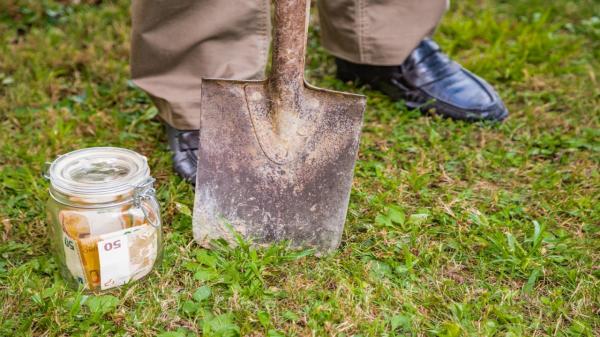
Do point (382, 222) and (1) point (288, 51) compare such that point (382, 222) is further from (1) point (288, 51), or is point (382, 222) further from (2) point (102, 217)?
(2) point (102, 217)

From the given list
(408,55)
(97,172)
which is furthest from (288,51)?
(408,55)

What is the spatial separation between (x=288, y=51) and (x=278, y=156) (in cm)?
26

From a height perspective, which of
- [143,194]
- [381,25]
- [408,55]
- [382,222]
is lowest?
[382,222]

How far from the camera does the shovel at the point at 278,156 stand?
1542 millimetres

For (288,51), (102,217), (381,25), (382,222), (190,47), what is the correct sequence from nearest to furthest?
(102,217) → (288,51) → (382,222) → (190,47) → (381,25)

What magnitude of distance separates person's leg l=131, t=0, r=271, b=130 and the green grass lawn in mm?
252

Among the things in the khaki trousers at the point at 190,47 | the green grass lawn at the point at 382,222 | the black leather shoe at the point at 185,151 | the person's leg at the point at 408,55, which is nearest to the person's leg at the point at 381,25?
the person's leg at the point at 408,55

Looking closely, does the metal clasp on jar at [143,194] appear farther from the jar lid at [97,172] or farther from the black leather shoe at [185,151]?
the black leather shoe at [185,151]

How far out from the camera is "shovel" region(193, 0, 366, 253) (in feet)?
5.06

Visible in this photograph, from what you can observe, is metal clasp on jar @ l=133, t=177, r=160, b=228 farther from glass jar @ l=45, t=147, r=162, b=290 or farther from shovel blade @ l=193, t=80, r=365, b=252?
shovel blade @ l=193, t=80, r=365, b=252

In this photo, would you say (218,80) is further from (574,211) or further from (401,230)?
(574,211)

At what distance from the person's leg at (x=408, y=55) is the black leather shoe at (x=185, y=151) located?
75 centimetres

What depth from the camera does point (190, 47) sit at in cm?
183

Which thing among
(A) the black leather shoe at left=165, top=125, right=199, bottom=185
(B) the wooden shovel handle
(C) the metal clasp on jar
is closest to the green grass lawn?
(A) the black leather shoe at left=165, top=125, right=199, bottom=185
